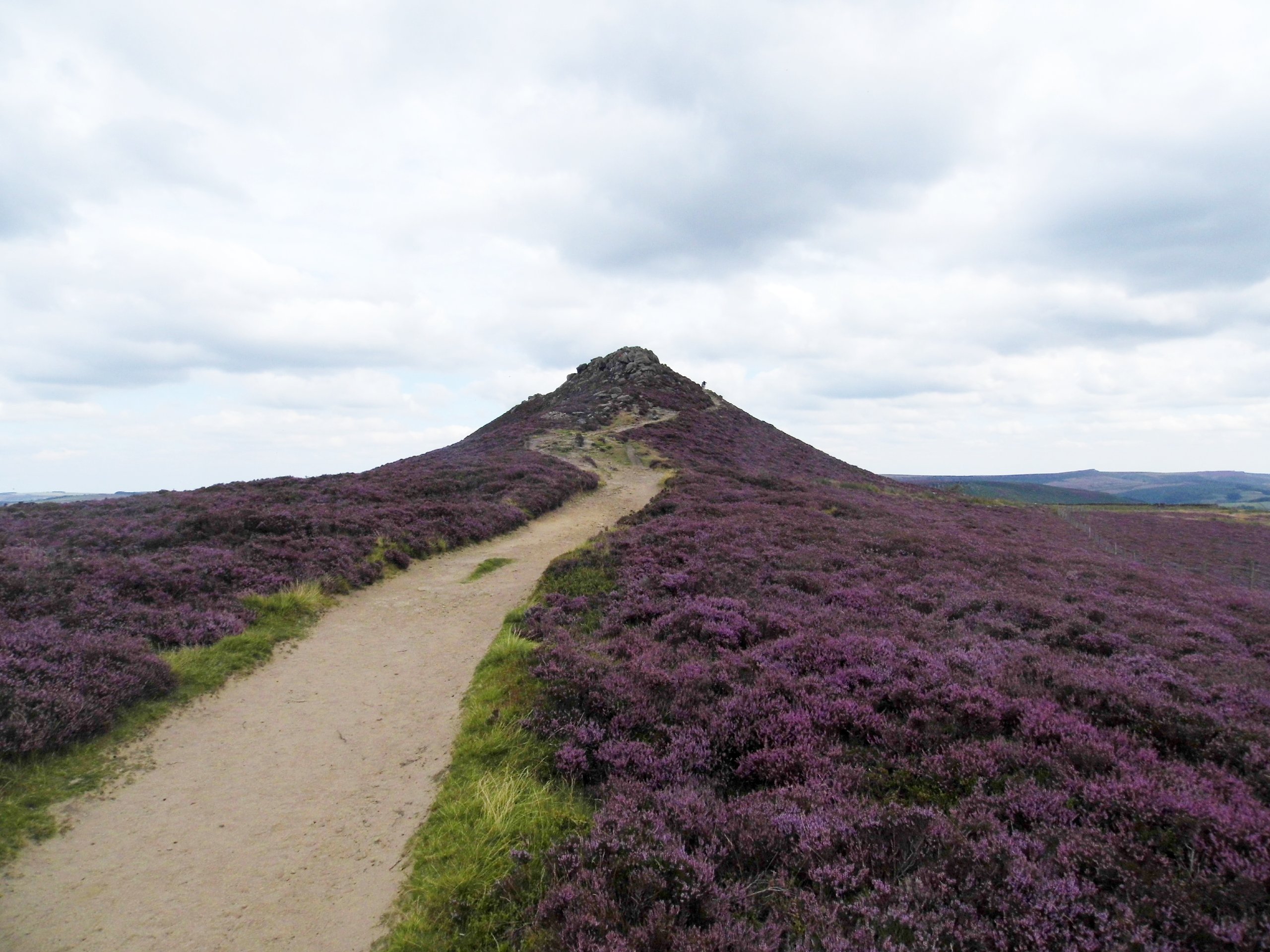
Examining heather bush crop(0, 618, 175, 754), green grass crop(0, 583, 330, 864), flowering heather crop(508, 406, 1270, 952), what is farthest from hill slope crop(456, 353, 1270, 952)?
heather bush crop(0, 618, 175, 754)

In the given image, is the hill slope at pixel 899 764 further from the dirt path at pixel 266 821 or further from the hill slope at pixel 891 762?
the dirt path at pixel 266 821

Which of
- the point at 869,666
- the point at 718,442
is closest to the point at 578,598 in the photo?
the point at 869,666

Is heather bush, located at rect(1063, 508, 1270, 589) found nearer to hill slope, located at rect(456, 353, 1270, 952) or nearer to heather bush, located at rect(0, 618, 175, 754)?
hill slope, located at rect(456, 353, 1270, 952)

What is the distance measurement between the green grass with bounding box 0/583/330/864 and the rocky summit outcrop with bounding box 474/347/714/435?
3881cm

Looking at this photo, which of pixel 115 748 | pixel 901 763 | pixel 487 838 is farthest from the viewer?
pixel 115 748

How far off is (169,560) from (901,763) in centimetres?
1694

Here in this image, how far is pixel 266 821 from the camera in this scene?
6797 mm

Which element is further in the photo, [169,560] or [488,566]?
[488,566]

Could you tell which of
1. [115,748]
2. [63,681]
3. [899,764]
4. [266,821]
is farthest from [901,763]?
[63,681]

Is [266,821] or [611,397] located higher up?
[611,397]

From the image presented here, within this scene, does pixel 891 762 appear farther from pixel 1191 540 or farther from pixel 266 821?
pixel 1191 540

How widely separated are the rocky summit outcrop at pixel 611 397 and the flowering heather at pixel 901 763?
39982 mm

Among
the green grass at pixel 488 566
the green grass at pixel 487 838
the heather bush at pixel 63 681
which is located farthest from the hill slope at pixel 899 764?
the heather bush at pixel 63 681

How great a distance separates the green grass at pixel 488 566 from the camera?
1777 cm
